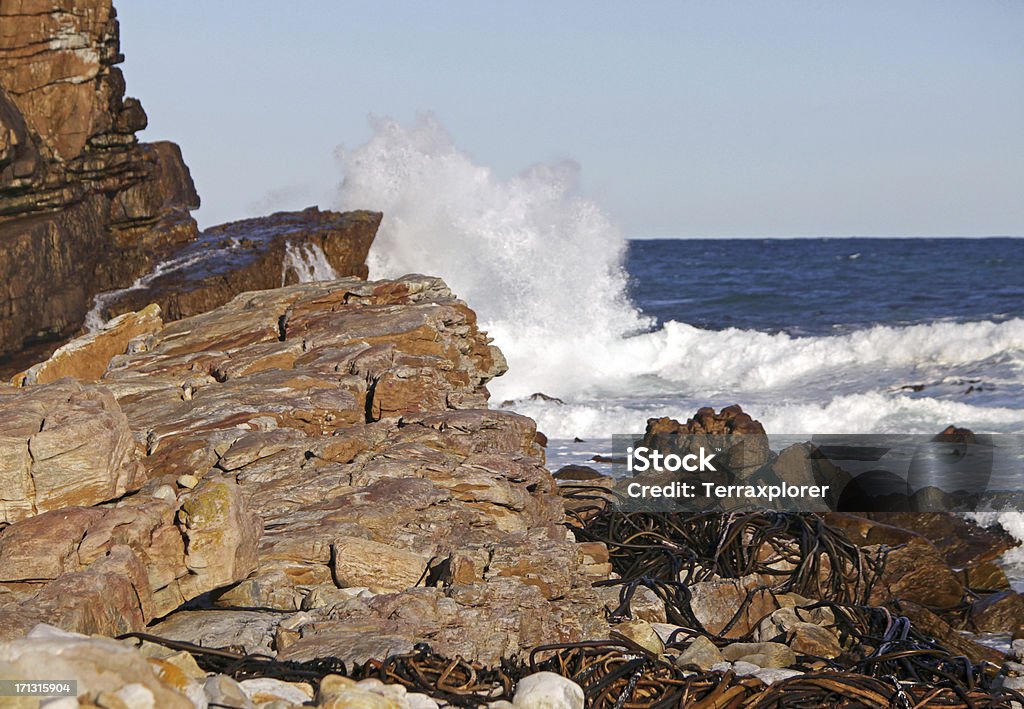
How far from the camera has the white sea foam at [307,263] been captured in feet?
65.5

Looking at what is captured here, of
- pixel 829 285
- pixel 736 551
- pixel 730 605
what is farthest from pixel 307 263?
pixel 829 285

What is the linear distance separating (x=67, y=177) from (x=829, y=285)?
4370 cm

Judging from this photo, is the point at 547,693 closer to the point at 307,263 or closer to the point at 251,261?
the point at 251,261

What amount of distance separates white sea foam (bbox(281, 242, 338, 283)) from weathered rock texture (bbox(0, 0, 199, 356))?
7.81ft

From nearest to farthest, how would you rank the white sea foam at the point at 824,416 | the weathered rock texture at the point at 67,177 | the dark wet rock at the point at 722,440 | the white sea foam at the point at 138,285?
the dark wet rock at the point at 722,440 < the weathered rock texture at the point at 67,177 < the white sea foam at the point at 138,285 < the white sea foam at the point at 824,416

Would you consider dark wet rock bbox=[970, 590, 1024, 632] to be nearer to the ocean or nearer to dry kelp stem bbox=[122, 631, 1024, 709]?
dry kelp stem bbox=[122, 631, 1024, 709]

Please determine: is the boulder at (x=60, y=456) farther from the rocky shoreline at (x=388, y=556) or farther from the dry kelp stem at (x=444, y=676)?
the dry kelp stem at (x=444, y=676)

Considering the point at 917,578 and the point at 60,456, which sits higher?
the point at 60,456

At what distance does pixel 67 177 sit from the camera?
1962cm

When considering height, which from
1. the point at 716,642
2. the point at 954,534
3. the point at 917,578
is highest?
the point at 954,534

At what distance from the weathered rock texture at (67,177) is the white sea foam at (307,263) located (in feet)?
7.81

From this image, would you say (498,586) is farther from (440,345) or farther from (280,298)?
(280,298)

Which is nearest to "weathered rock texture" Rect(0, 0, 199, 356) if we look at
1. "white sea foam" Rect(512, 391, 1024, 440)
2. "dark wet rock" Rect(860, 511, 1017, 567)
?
"white sea foam" Rect(512, 391, 1024, 440)

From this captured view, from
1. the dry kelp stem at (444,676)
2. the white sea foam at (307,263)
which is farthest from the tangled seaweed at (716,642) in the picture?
the white sea foam at (307,263)
